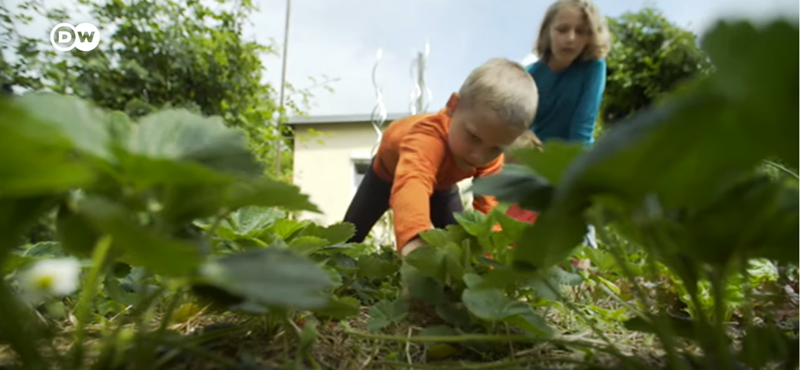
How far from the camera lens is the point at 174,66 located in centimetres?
377

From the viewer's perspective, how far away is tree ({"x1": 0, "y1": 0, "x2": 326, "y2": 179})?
10.9ft

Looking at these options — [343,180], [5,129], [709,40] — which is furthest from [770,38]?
[343,180]

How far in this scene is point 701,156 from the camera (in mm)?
222

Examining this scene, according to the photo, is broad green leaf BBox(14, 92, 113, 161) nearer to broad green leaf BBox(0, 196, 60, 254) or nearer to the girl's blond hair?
broad green leaf BBox(0, 196, 60, 254)

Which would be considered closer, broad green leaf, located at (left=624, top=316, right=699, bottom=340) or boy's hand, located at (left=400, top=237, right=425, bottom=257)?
broad green leaf, located at (left=624, top=316, right=699, bottom=340)

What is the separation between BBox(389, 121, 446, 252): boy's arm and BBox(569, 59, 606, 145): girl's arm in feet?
2.38

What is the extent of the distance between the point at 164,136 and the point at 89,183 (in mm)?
50

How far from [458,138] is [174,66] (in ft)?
9.37

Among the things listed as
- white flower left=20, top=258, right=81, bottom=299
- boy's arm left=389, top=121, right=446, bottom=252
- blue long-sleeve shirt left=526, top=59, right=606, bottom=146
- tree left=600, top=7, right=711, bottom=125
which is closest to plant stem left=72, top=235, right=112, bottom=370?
white flower left=20, top=258, right=81, bottom=299

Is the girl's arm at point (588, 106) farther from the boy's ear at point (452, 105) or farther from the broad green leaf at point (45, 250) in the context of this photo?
the broad green leaf at point (45, 250)

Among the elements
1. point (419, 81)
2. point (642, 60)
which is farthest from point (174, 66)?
point (642, 60)

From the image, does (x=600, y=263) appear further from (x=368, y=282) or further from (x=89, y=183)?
(x=89, y=183)

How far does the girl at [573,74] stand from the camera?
2100 mm

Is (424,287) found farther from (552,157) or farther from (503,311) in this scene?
(552,157)
